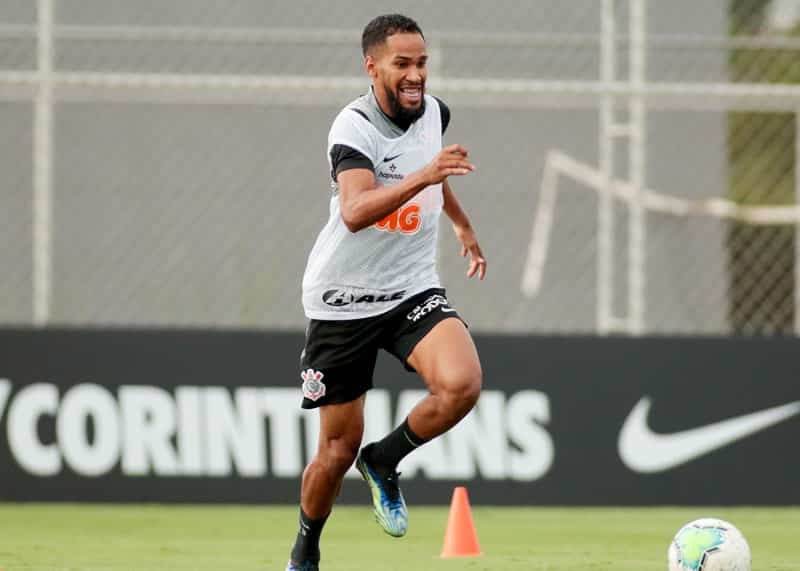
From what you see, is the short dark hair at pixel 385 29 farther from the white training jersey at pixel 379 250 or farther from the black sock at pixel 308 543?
the black sock at pixel 308 543

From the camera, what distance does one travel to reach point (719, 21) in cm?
1272

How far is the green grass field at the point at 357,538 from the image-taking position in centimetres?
815

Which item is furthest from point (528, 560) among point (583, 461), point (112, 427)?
point (112, 427)

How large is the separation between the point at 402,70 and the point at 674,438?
4.77 m

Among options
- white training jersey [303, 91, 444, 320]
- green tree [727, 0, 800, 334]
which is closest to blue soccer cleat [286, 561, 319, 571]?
white training jersey [303, 91, 444, 320]

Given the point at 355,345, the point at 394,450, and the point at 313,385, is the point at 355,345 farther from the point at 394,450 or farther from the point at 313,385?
the point at 394,450

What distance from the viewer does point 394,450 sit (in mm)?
7219

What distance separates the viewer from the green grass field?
26.7 ft

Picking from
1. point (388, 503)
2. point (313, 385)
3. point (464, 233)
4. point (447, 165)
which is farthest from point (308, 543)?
point (447, 165)

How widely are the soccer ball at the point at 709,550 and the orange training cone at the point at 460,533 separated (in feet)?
5.54

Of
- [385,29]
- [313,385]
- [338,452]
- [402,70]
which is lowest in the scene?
[338,452]

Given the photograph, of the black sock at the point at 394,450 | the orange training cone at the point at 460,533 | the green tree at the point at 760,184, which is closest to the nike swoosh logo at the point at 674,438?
the green tree at the point at 760,184

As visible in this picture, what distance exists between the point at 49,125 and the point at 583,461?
4.08 m

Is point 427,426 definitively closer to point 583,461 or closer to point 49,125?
point 583,461
